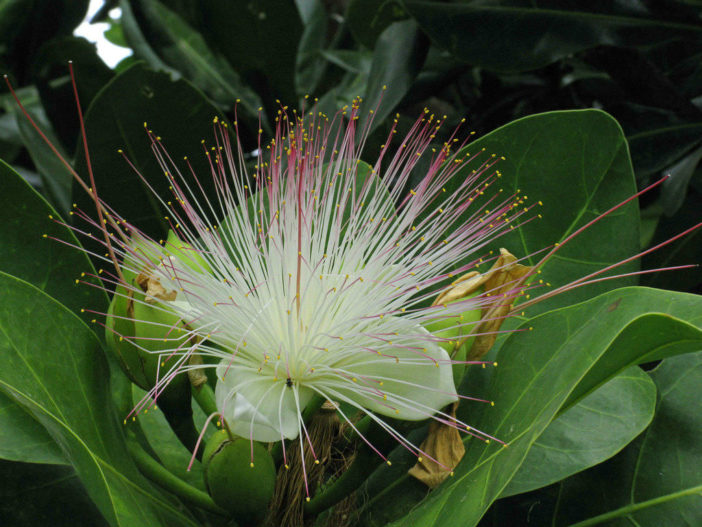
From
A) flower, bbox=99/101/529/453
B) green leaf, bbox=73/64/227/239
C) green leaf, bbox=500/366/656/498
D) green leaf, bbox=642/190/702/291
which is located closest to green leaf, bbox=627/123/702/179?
green leaf, bbox=642/190/702/291

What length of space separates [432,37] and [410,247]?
653 mm

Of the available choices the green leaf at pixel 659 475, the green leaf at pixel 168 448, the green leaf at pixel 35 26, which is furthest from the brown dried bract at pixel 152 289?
the green leaf at pixel 35 26

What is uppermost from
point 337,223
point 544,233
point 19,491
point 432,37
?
point 432,37

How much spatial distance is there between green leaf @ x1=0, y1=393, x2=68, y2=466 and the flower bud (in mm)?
192

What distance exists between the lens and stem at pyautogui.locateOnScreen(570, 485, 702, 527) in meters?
1.00

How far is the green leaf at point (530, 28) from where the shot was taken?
5.15ft

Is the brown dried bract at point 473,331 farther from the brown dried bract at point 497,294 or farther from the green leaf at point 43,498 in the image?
the green leaf at point 43,498

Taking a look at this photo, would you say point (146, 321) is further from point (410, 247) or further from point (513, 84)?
point (513, 84)

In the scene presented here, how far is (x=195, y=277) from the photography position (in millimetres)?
1029

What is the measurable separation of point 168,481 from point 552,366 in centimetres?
51

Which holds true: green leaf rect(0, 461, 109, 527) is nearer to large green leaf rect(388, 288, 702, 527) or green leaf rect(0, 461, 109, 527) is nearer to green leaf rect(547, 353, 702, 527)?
large green leaf rect(388, 288, 702, 527)

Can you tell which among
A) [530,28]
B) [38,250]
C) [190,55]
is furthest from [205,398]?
[190,55]

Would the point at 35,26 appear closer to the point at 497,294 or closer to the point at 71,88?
the point at 71,88

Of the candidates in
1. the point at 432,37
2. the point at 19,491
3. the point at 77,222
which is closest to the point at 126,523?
the point at 19,491
